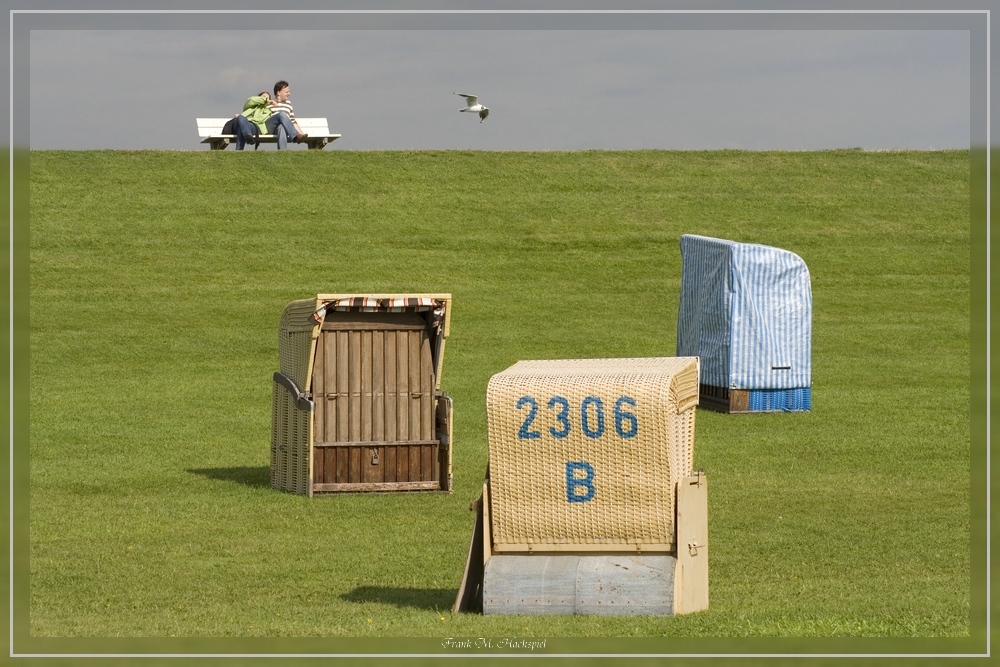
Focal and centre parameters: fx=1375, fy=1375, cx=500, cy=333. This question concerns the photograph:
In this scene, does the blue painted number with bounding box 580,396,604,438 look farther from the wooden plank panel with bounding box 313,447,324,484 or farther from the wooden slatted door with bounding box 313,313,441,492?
the wooden plank panel with bounding box 313,447,324,484

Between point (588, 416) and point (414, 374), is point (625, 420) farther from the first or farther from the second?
point (414, 374)

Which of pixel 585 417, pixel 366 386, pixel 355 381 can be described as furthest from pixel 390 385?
pixel 585 417

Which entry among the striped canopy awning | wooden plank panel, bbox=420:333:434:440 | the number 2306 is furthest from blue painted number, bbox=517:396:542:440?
wooden plank panel, bbox=420:333:434:440

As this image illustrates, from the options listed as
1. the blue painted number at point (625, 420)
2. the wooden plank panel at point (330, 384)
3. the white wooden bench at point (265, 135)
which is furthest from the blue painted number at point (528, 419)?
the white wooden bench at point (265, 135)

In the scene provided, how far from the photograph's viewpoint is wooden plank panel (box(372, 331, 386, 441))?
14.1 meters

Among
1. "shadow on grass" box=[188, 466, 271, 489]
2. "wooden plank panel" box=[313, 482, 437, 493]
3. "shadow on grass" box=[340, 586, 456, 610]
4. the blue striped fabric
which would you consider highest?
the blue striped fabric

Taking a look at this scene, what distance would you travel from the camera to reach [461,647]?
6.96 m

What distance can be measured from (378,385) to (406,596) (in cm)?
471

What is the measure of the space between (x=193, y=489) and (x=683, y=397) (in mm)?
7662

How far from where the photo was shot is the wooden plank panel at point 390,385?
557 inches

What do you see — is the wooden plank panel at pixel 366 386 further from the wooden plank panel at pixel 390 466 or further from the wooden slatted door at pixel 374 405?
the wooden plank panel at pixel 390 466

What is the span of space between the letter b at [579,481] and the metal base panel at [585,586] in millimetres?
387

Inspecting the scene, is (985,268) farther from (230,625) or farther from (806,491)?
(806,491)

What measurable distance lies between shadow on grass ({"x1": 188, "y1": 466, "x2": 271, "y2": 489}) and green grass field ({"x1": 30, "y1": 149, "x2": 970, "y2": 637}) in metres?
0.07
